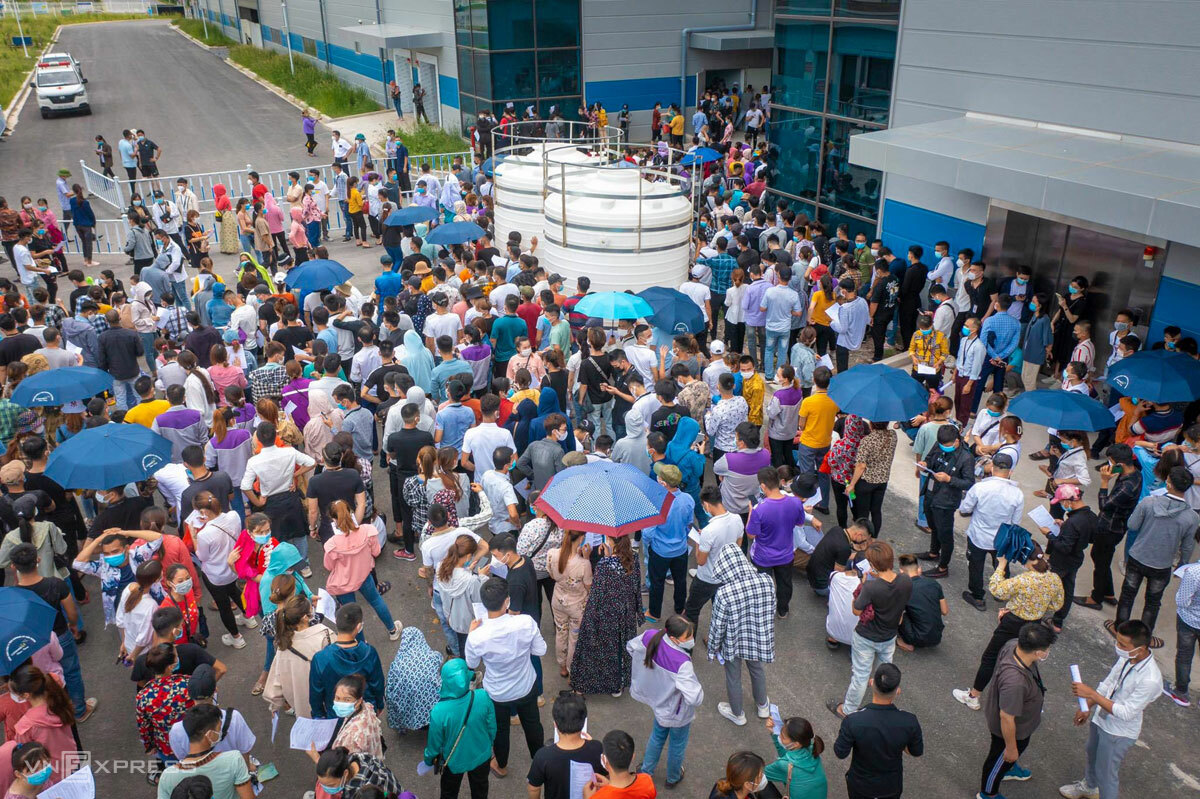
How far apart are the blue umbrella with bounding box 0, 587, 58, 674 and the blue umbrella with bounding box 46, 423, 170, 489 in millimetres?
1280

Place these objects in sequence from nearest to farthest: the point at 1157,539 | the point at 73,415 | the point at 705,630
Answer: the point at 1157,539 < the point at 705,630 < the point at 73,415

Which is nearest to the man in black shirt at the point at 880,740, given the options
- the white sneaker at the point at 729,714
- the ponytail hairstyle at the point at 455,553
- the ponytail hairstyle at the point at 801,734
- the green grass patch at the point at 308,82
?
the ponytail hairstyle at the point at 801,734

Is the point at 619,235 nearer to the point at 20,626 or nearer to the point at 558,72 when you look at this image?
the point at 20,626

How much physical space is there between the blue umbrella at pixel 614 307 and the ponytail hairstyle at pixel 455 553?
4.12m

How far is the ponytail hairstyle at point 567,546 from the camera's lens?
22.2ft

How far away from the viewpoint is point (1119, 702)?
A: 5.73 m

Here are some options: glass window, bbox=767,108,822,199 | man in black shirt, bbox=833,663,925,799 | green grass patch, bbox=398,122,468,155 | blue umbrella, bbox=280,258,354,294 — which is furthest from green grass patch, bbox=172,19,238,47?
man in black shirt, bbox=833,663,925,799

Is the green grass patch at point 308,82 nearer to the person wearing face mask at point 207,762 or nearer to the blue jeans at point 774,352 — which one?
the blue jeans at point 774,352

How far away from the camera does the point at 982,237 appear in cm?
1337

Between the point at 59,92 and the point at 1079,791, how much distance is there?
138ft

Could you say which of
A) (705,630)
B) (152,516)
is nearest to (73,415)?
(152,516)

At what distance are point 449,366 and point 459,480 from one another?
6.43 feet

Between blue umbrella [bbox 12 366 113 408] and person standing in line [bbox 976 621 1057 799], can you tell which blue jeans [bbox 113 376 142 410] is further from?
person standing in line [bbox 976 621 1057 799]

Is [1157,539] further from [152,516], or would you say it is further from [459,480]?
[152,516]
